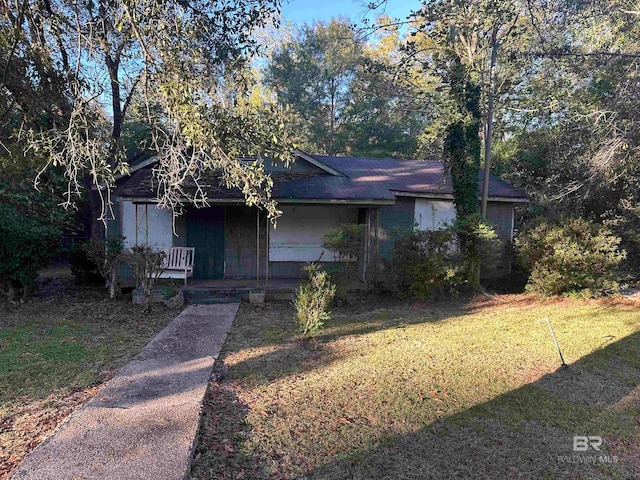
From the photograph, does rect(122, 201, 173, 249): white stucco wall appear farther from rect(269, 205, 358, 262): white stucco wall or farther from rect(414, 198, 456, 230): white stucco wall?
rect(414, 198, 456, 230): white stucco wall

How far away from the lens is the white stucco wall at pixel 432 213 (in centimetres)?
1239

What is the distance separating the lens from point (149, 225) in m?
11.1

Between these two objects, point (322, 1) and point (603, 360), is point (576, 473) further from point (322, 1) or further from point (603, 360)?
point (322, 1)

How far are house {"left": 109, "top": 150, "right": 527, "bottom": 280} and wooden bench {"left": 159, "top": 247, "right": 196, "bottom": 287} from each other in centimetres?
61

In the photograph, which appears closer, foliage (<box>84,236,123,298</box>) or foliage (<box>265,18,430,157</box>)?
foliage (<box>84,236,123,298</box>)

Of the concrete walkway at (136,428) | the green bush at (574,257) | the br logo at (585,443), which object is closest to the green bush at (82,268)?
the concrete walkway at (136,428)

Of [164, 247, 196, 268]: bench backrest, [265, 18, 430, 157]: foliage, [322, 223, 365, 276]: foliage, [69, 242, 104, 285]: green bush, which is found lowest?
[69, 242, 104, 285]: green bush

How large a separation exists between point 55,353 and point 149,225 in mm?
5784

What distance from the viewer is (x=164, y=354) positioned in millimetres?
5660

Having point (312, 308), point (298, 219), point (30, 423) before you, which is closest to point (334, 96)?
point (298, 219)

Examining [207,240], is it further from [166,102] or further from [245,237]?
[166,102]

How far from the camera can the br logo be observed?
336cm

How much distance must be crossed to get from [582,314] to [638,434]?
4.99m

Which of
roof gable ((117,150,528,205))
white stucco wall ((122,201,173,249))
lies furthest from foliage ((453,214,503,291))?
white stucco wall ((122,201,173,249))
